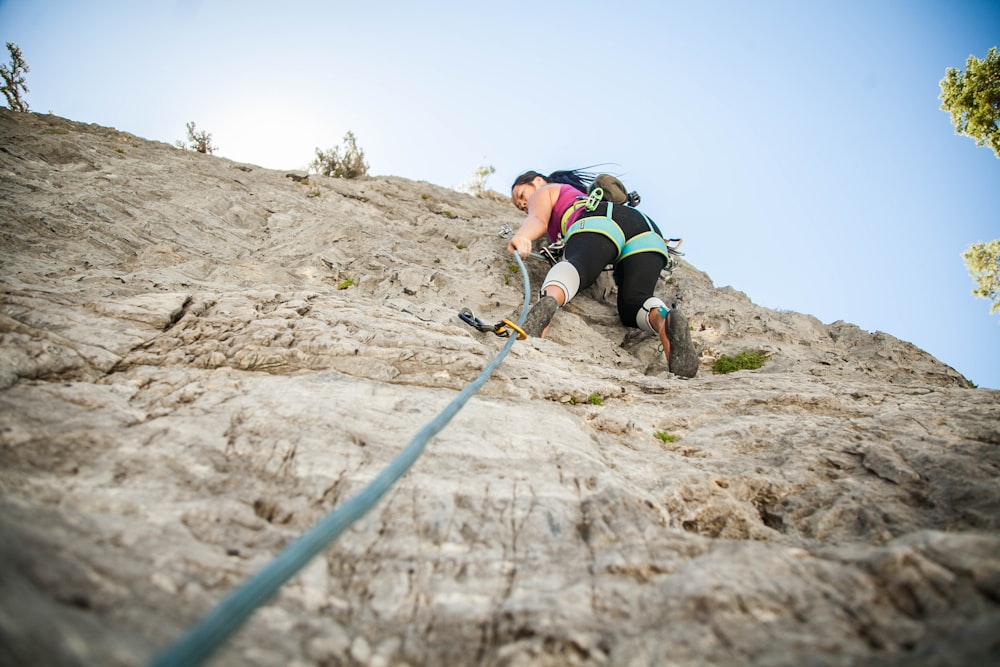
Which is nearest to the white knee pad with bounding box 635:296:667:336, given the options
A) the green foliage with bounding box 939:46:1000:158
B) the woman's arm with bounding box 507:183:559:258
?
the woman's arm with bounding box 507:183:559:258

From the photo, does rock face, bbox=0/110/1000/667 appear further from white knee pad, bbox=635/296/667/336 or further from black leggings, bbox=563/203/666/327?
black leggings, bbox=563/203/666/327

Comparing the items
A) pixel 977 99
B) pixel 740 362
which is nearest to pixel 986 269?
pixel 977 99

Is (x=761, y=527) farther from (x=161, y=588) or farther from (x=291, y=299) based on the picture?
(x=291, y=299)

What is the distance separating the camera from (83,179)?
18.8 feet

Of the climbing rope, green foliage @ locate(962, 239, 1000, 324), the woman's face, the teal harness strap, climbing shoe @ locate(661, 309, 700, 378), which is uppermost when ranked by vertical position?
green foliage @ locate(962, 239, 1000, 324)

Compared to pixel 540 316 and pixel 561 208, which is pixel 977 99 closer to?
pixel 561 208

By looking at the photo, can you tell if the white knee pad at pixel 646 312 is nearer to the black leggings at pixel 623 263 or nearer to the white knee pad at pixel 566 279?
the black leggings at pixel 623 263

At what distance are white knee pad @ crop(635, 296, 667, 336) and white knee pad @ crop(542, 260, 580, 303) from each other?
81 centimetres

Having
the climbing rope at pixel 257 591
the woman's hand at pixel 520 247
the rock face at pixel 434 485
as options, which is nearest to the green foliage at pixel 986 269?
the rock face at pixel 434 485

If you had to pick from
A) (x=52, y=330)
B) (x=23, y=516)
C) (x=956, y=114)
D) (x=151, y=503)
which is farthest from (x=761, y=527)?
(x=956, y=114)

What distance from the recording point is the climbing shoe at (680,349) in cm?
469

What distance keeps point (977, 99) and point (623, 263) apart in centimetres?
1083

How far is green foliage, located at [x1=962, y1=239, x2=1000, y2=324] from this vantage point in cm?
1149

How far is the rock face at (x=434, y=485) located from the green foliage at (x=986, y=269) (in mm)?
9822
